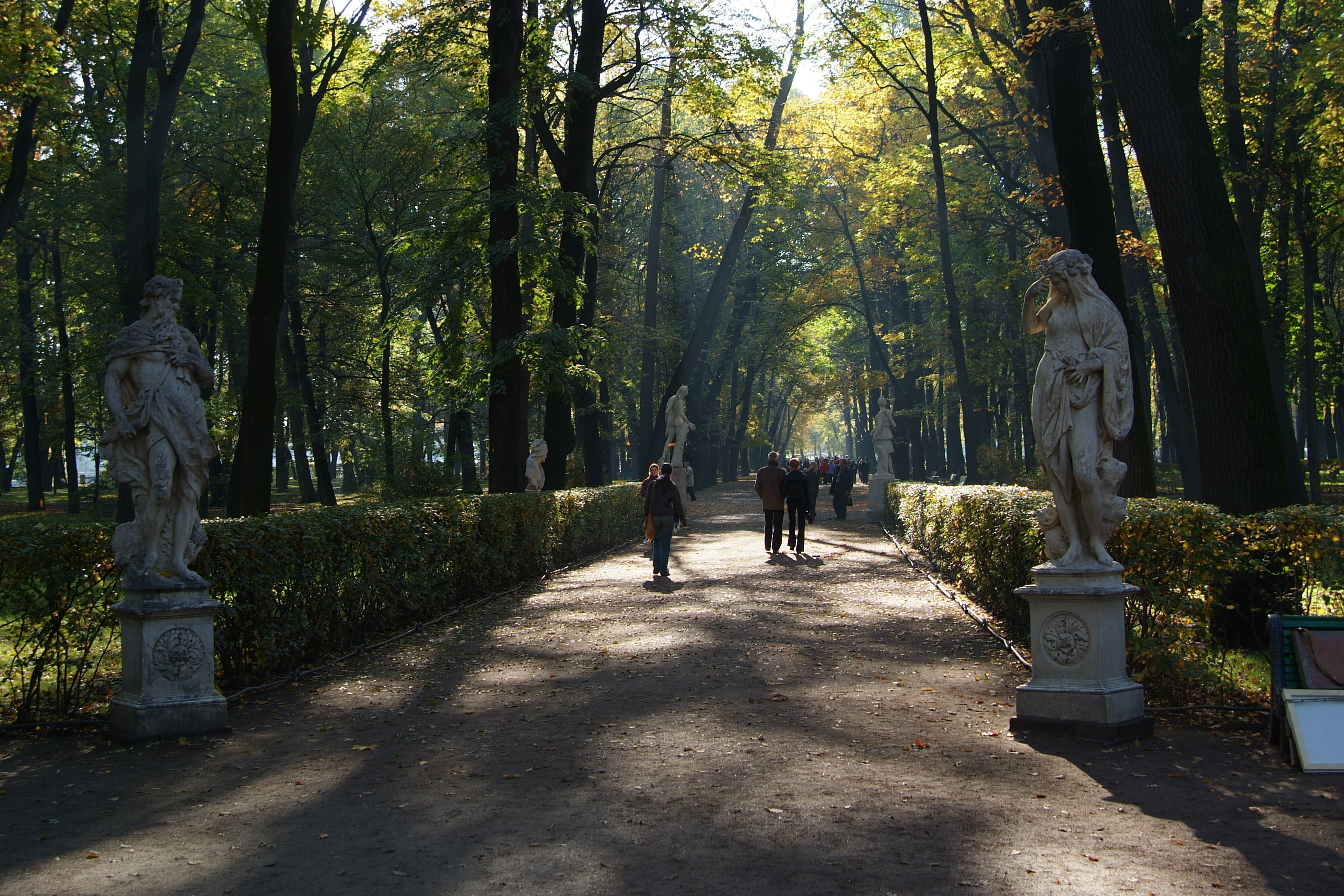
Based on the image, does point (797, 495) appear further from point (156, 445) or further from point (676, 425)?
point (156, 445)

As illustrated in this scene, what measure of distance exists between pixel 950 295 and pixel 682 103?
7.65m

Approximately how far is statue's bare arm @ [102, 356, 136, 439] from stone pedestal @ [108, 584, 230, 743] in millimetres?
1033

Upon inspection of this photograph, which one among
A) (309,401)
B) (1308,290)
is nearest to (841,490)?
(1308,290)

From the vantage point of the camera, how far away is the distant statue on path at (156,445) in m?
6.80

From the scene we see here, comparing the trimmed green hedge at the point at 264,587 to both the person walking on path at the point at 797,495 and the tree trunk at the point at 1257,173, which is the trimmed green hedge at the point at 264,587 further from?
the tree trunk at the point at 1257,173

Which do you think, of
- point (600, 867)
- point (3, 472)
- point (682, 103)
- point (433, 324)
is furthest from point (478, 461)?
point (600, 867)

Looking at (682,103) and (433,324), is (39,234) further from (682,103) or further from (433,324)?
(682,103)

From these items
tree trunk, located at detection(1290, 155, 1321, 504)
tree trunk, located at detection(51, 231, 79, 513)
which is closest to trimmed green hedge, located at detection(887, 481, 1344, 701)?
tree trunk, located at detection(1290, 155, 1321, 504)

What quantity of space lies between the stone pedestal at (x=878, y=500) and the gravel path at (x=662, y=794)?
19.9 m

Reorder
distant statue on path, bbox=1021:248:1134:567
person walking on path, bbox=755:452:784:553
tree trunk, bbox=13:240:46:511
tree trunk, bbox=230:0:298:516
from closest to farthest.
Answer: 1. distant statue on path, bbox=1021:248:1134:567
2. tree trunk, bbox=230:0:298:516
3. person walking on path, bbox=755:452:784:553
4. tree trunk, bbox=13:240:46:511

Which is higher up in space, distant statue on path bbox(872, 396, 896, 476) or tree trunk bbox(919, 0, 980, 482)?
tree trunk bbox(919, 0, 980, 482)

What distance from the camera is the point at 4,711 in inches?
275

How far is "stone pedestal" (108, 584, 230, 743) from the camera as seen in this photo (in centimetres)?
659

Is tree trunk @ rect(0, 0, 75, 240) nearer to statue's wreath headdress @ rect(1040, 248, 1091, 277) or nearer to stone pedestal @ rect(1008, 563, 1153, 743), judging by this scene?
statue's wreath headdress @ rect(1040, 248, 1091, 277)
